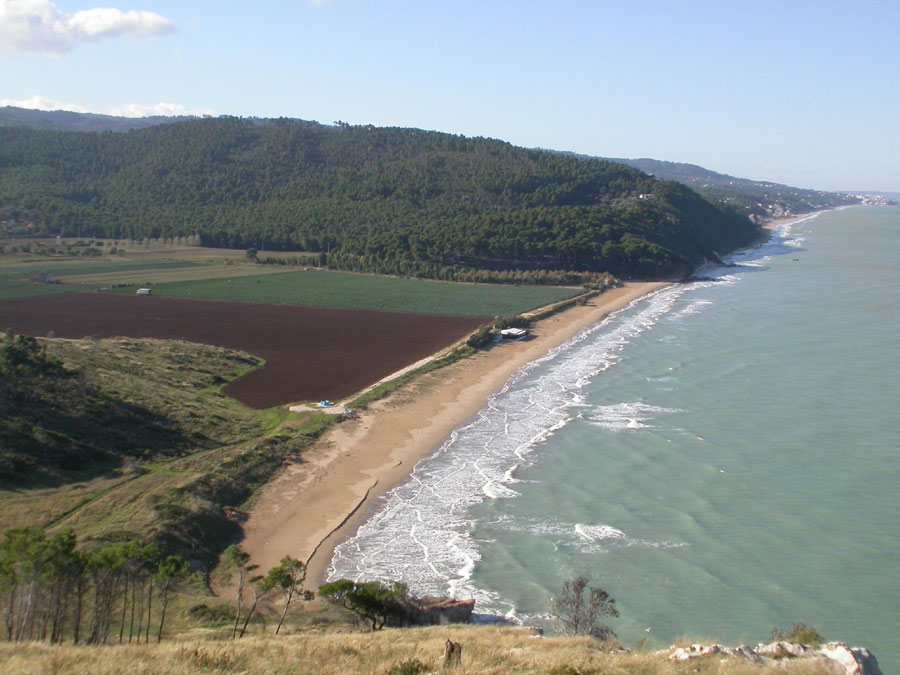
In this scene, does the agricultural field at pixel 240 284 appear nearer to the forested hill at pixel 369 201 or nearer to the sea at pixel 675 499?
the forested hill at pixel 369 201

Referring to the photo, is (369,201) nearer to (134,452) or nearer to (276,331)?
(276,331)

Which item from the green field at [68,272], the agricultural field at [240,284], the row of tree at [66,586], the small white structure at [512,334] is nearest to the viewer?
the row of tree at [66,586]

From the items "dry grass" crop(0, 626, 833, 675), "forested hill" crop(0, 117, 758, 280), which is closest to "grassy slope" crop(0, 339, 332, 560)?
"dry grass" crop(0, 626, 833, 675)

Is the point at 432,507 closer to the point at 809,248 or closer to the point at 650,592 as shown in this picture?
the point at 650,592

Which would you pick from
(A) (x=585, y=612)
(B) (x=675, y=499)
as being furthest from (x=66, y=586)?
(B) (x=675, y=499)

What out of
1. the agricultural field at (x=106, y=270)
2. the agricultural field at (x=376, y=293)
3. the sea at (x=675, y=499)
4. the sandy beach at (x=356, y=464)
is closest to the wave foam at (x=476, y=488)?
the sea at (x=675, y=499)

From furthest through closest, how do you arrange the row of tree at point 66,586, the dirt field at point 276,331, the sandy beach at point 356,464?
the dirt field at point 276,331 → the sandy beach at point 356,464 → the row of tree at point 66,586

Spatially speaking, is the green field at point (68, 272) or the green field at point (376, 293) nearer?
the green field at point (376, 293)

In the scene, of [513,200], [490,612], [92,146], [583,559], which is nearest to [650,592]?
[583,559]
